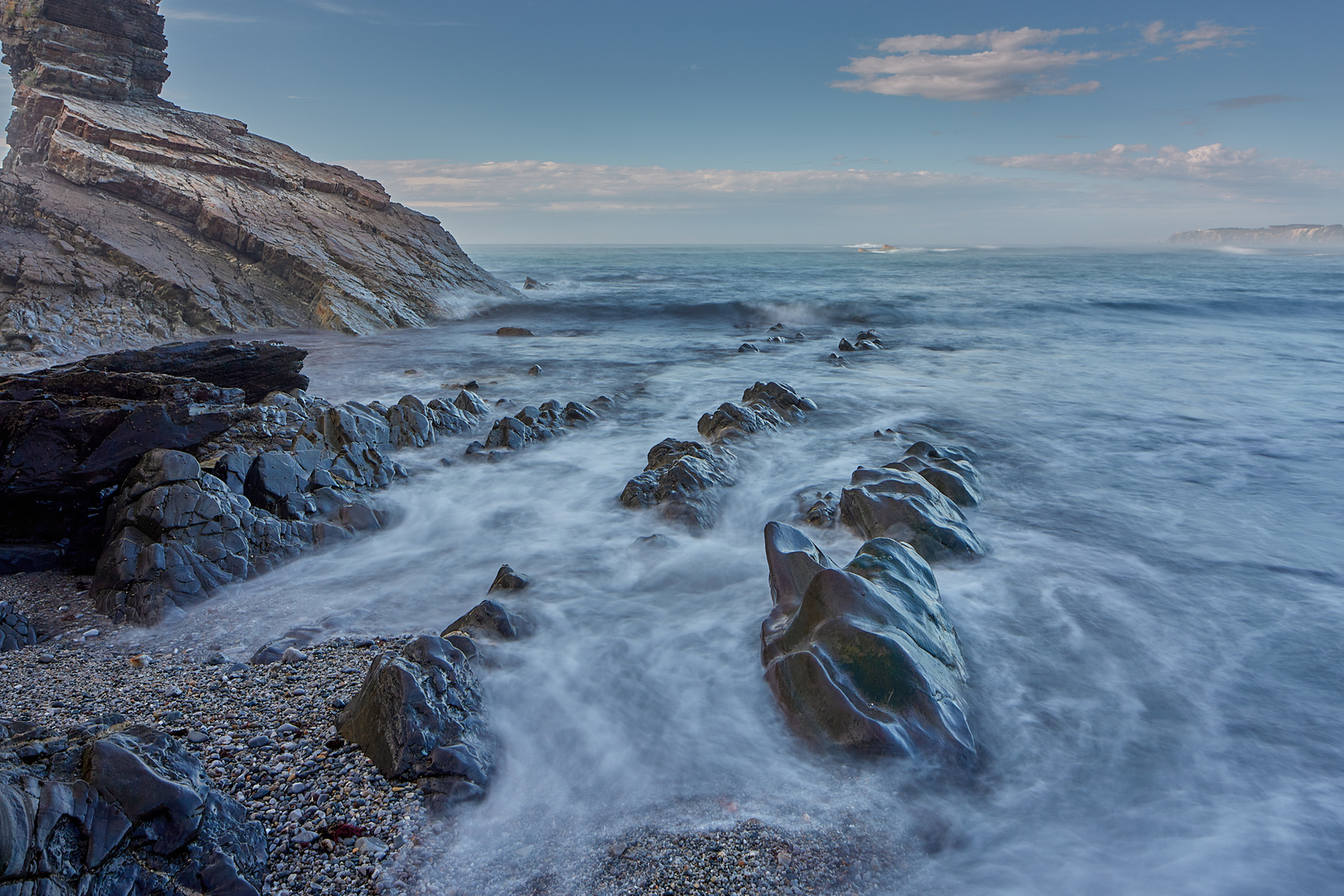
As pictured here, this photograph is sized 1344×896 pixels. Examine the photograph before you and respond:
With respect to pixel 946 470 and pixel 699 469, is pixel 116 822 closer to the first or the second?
pixel 699 469

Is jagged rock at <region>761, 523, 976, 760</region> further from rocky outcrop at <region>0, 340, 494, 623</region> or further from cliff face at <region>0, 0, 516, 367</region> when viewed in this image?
cliff face at <region>0, 0, 516, 367</region>

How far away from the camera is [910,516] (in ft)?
17.9

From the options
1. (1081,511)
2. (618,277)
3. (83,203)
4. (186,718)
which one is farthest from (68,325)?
(618,277)

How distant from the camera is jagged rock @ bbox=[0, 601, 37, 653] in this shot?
3.71m

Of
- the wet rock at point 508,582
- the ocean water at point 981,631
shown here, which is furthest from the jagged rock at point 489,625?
the wet rock at point 508,582

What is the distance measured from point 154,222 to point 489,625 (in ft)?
56.6

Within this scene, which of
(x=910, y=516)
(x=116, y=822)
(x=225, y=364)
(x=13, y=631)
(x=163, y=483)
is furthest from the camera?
(x=225, y=364)

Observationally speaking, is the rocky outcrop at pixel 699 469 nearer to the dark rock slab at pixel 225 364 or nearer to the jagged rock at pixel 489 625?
the jagged rock at pixel 489 625

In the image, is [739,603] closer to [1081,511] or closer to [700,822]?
[700,822]

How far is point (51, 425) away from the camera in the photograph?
4914 millimetres

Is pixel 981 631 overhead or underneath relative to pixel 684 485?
underneath

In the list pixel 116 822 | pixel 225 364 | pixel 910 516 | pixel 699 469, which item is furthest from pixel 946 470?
pixel 225 364

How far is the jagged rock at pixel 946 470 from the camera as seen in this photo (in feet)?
21.5

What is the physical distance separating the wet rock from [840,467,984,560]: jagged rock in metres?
2.72
